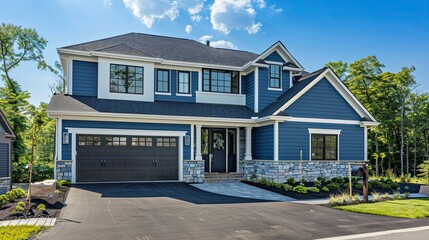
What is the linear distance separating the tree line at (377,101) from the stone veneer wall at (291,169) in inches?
414

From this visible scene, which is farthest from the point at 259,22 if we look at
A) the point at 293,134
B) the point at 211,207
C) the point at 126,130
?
the point at 211,207

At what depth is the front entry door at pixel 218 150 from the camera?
17.1m

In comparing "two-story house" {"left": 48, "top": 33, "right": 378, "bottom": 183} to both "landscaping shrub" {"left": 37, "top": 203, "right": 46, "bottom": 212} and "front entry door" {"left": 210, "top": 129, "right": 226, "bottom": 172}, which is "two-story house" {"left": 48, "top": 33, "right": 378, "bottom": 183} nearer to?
"front entry door" {"left": 210, "top": 129, "right": 226, "bottom": 172}

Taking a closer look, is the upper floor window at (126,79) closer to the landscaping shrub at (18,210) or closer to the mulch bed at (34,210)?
the mulch bed at (34,210)

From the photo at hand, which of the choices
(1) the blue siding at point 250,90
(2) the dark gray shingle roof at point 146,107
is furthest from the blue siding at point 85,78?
(1) the blue siding at point 250,90

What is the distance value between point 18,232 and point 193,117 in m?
9.62

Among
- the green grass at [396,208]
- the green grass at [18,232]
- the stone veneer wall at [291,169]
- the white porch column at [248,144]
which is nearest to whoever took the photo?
the green grass at [18,232]

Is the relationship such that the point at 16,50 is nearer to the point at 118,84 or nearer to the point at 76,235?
the point at 118,84

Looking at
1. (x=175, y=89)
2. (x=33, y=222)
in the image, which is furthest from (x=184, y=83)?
(x=33, y=222)

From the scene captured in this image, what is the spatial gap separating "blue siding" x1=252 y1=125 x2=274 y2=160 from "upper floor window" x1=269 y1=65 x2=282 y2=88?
262cm

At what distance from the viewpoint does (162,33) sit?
838 inches

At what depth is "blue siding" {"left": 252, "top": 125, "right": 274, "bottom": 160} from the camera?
50.2 feet

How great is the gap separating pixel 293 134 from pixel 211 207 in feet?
23.7

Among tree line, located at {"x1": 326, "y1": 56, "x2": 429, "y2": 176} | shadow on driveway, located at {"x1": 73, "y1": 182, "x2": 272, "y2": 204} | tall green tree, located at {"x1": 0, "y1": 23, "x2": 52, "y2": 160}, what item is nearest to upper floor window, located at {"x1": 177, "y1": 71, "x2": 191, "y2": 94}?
shadow on driveway, located at {"x1": 73, "y1": 182, "x2": 272, "y2": 204}
